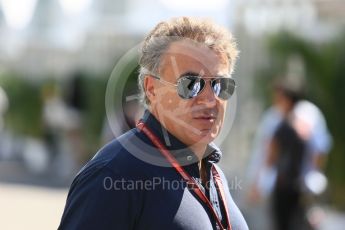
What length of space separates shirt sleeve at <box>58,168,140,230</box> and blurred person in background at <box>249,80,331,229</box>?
5.07 metres

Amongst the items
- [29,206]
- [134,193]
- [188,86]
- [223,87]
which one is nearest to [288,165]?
[223,87]

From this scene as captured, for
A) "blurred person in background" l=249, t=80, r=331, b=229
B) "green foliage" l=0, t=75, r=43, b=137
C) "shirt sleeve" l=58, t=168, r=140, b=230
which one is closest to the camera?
"shirt sleeve" l=58, t=168, r=140, b=230

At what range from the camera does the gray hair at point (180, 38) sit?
2.98 meters

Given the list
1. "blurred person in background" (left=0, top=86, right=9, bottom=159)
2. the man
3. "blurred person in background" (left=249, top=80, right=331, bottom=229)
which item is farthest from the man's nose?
"blurred person in background" (left=0, top=86, right=9, bottom=159)

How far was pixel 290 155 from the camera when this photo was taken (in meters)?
7.73

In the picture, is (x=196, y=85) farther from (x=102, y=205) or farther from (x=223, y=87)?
(x=102, y=205)

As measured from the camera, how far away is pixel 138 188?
2.77m

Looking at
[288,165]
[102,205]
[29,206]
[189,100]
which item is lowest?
[29,206]

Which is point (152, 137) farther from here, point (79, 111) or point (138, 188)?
point (79, 111)

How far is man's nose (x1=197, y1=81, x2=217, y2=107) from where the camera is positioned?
3.00 m

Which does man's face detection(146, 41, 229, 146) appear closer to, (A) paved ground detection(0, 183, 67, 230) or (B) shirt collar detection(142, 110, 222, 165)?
(B) shirt collar detection(142, 110, 222, 165)

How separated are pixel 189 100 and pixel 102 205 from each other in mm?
489

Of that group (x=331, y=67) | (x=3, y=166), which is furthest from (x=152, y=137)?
(x=3, y=166)

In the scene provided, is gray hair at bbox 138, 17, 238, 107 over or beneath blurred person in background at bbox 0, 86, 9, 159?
over
